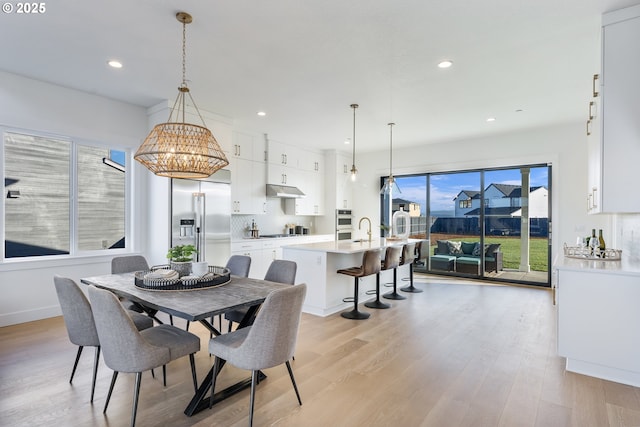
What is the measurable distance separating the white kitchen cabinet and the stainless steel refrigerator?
1.85 feet

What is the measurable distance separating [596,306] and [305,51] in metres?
3.35

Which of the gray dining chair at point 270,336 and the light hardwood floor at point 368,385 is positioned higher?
the gray dining chair at point 270,336

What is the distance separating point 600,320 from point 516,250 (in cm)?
406

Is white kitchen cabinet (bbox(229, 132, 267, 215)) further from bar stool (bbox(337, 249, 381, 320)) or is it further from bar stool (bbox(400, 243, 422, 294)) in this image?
bar stool (bbox(400, 243, 422, 294))

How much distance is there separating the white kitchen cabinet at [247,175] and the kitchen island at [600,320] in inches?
189

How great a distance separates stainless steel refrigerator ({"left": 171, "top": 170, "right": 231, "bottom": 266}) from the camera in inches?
188

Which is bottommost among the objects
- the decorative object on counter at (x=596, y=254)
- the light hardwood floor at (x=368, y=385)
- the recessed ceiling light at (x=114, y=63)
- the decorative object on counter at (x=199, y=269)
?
the light hardwood floor at (x=368, y=385)

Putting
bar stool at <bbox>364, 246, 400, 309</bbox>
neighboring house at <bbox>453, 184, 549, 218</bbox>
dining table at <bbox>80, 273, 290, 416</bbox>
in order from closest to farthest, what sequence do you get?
dining table at <bbox>80, 273, 290, 416</bbox>, bar stool at <bbox>364, 246, 400, 309</bbox>, neighboring house at <bbox>453, 184, 549, 218</bbox>

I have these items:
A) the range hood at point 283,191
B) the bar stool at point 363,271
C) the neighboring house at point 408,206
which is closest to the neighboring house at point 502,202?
the neighboring house at point 408,206

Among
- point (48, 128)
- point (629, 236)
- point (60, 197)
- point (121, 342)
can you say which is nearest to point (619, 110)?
point (629, 236)

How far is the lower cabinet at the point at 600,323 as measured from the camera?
2572mm

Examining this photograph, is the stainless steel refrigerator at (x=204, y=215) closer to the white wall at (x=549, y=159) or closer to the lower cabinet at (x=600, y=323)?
the white wall at (x=549, y=159)

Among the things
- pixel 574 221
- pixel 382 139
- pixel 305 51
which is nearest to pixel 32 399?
pixel 305 51

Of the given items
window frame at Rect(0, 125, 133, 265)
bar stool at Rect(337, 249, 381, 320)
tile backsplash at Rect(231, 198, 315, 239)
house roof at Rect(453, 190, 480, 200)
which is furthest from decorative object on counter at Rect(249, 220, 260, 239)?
house roof at Rect(453, 190, 480, 200)
